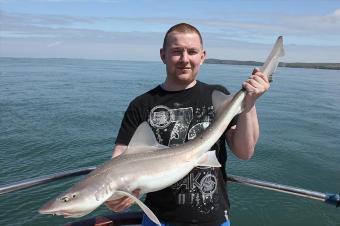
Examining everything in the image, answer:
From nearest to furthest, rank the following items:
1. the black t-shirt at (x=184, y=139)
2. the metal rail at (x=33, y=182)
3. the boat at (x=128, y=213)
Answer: the black t-shirt at (x=184, y=139)
the metal rail at (x=33, y=182)
the boat at (x=128, y=213)

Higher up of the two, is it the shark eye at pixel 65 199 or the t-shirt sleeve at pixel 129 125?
the t-shirt sleeve at pixel 129 125

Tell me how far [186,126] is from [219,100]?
0.46m

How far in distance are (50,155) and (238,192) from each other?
899 centimetres

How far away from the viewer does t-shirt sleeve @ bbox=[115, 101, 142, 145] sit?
3.86m

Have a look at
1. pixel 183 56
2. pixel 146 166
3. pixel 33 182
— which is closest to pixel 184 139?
pixel 146 166

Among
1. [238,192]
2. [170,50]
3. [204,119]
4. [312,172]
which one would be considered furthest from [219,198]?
[312,172]

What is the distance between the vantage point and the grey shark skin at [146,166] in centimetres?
314

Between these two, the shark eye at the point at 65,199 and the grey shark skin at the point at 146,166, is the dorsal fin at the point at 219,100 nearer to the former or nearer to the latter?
the grey shark skin at the point at 146,166

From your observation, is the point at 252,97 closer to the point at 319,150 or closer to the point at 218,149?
the point at 218,149

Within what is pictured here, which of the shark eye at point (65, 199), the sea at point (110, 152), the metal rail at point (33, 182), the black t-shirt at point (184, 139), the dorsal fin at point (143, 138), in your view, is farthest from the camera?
the sea at point (110, 152)

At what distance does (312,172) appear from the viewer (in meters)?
17.1

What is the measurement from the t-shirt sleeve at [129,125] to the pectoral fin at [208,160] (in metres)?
0.78

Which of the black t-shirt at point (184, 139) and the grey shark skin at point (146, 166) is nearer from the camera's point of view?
the grey shark skin at point (146, 166)

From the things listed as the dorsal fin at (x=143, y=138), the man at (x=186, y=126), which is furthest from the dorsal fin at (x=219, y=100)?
the dorsal fin at (x=143, y=138)
